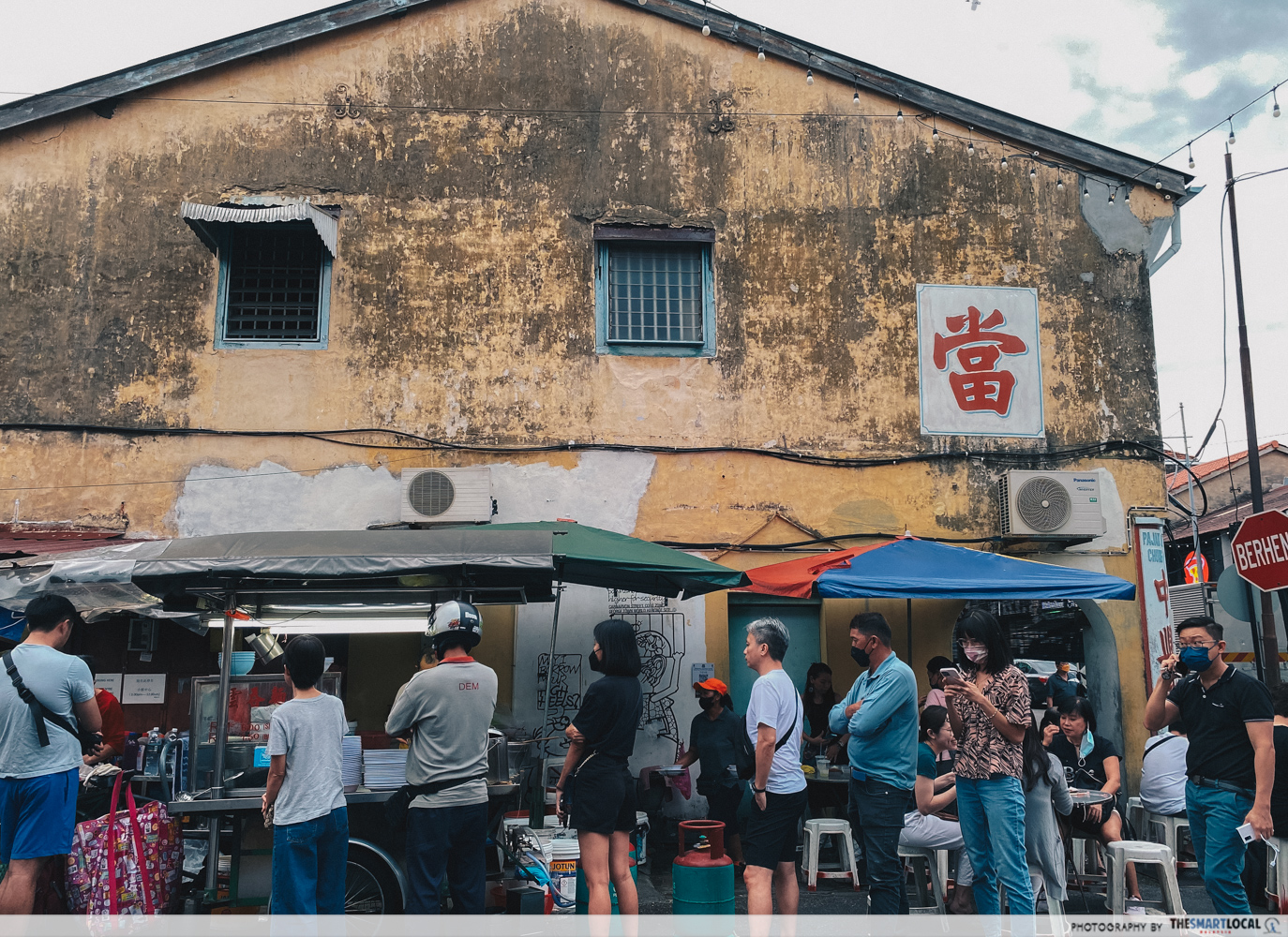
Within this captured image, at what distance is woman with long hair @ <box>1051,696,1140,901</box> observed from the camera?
7.24m

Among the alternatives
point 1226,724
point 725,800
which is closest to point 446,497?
point 725,800

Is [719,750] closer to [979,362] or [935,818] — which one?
[935,818]

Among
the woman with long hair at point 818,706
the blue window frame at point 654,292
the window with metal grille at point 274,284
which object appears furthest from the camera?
the blue window frame at point 654,292

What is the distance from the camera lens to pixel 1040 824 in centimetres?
589

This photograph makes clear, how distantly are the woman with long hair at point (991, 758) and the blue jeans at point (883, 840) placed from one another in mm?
377

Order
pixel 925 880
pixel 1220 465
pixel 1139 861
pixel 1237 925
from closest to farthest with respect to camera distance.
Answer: pixel 1237 925
pixel 1139 861
pixel 925 880
pixel 1220 465

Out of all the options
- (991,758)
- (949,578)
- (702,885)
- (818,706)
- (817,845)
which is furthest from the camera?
(818,706)

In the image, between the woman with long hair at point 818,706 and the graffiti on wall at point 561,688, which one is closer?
the woman with long hair at point 818,706

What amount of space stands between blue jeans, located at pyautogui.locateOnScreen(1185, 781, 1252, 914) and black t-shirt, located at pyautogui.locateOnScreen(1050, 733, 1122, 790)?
6.69ft

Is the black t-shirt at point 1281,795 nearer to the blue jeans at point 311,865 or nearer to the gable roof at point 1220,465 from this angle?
the blue jeans at point 311,865

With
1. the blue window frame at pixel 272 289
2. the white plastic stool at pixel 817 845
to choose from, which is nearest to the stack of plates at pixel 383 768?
the white plastic stool at pixel 817 845

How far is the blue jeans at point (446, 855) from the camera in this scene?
5.48 m

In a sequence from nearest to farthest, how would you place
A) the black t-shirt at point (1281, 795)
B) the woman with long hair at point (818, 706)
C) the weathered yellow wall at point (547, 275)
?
the black t-shirt at point (1281, 795), the woman with long hair at point (818, 706), the weathered yellow wall at point (547, 275)

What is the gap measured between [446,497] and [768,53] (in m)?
6.10
